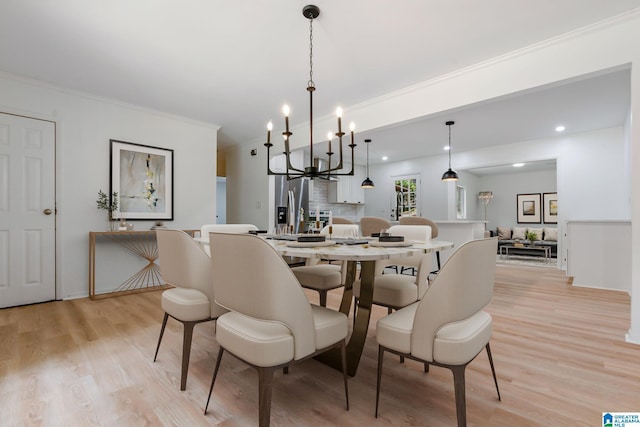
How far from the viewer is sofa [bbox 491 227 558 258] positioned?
25.3ft

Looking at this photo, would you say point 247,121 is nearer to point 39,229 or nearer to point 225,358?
point 39,229

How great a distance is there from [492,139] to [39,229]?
7.22m

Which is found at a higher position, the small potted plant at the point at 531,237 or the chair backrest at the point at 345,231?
the chair backrest at the point at 345,231

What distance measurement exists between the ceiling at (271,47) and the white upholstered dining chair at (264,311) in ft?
6.18

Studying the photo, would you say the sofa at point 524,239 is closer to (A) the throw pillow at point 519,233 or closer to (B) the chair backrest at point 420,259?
(A) the throw pillow at point 519,233

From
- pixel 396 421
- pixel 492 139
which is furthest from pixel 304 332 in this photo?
pixel 492 139

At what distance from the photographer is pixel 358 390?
1.63 m

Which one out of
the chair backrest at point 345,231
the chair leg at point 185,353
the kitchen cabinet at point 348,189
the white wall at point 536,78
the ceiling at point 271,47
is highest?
the ceiling at point 271,47

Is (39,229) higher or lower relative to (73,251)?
higher

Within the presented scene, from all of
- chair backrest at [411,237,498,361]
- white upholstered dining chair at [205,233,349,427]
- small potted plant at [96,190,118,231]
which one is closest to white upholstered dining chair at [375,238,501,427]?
chair backrest at [411,237,498,361]

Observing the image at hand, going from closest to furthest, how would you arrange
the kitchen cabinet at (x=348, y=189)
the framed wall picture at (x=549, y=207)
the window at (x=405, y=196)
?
the kitchen cabinet at (x=348, y=189), the window at (x=405, y=196), the framed wall picture at (x=549, y=207)

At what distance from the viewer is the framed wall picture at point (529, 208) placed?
9.09 m

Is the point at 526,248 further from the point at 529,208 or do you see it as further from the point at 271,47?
the point at 271,47

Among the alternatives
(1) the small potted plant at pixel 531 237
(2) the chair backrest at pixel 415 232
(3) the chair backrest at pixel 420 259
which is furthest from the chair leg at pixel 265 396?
(1) the small potted plant at pixel 531 237
